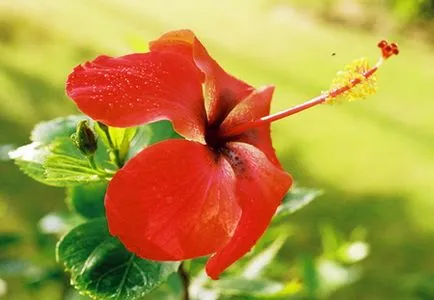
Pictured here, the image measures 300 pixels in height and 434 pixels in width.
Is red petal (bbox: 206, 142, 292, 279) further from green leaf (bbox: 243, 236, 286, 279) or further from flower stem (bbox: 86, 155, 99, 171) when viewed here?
green leaf (bbox: 243, 236, 286, 279)

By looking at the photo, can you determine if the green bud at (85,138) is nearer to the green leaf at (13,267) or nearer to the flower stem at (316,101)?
the flower stem at (316,101)

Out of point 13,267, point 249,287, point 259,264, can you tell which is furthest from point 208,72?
point 13,267

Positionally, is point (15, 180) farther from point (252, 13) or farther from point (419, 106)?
point (252, 13)

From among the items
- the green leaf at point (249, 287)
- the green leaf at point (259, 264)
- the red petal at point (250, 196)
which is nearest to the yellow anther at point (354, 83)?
the red petal at point (250, 196)

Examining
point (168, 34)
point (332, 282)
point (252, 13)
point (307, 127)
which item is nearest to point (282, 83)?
point (307, 127)

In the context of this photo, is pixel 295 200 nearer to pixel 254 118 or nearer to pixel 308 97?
pixel 254 118

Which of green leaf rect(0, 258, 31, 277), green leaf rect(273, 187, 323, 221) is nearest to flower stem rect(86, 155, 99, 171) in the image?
green leaf rect(273, 187, 323, 221)
